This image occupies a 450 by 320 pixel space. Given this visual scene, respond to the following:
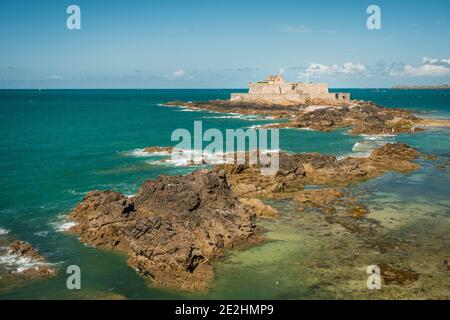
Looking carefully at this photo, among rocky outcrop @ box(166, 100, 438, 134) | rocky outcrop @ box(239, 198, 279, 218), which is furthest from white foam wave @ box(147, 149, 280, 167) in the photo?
rocky outcrop @ box(166, 100, 438, 134)

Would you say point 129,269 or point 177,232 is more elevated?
point 177,232

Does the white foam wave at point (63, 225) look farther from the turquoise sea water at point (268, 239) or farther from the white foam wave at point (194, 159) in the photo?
the white foam wave at point (194, 159)

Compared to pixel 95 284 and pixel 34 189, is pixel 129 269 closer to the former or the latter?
pixel 95 284

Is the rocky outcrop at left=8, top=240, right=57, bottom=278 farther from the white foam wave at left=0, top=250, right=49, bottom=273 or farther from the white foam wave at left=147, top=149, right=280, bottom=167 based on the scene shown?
the white foam wave at left=147, top=149, right=280, bottom=167

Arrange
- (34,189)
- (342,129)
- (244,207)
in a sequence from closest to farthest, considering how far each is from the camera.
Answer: (244,207) < (34,189) < (342,129)

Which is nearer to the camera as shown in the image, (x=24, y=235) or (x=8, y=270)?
(x=8, y=270)

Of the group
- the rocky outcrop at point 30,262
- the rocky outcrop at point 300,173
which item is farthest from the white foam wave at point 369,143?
the rocky outcrop at point 30,262
